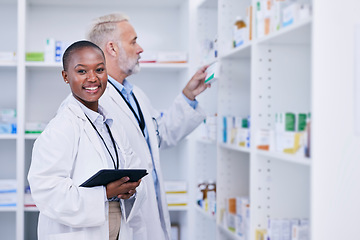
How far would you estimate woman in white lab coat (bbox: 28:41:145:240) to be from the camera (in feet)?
6.14

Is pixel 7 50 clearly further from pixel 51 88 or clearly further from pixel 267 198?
pixel 267 198

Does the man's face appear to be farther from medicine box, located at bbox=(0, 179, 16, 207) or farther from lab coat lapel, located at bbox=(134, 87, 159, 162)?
medicine box, located at bbox=(0, 179, 16, 207)

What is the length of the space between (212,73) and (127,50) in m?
0.57

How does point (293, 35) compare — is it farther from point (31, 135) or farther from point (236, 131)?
point (31, 135)

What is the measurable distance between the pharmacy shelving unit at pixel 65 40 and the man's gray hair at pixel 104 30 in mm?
848

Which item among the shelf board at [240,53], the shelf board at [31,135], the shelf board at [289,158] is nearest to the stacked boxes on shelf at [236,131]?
the shelf board at [289,158]

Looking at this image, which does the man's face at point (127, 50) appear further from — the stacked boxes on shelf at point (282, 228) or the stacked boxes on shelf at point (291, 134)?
the stacked boxes on shelf at point (282, 228)

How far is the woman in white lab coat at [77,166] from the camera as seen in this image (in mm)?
1872

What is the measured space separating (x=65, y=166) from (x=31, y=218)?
219 cm

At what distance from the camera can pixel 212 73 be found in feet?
8.51

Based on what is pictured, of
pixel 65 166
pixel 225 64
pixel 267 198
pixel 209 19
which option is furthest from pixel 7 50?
pixel 267 198
